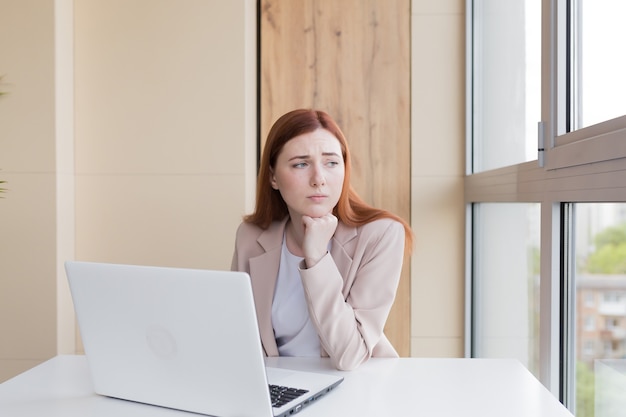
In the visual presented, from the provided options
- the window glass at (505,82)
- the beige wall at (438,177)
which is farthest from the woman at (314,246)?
the beige wall at (438,177)

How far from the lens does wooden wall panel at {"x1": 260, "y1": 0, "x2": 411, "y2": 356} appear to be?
3086 mm

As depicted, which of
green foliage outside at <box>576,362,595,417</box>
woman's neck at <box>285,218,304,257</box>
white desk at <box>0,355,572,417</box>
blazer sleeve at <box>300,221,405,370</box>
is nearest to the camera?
white desk at <box>0,355,572,417</box>

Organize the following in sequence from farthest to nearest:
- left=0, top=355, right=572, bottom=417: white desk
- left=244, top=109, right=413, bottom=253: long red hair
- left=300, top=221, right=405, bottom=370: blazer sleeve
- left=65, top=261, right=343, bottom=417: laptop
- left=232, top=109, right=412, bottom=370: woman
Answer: left=244, top=109, right=413, bottom=253: long red hair, left=232, top=109, right=412, bottom=370: woman, left=300, top=221, right=405, bottom=370: blazer sleeve, left=0, top=355, right=572, bottom=417: white desk, left=65, top=261, right=343, bottom=417: laptop

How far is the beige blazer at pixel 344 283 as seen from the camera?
1730 mm

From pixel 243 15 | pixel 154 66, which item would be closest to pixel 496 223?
pixel 243 15

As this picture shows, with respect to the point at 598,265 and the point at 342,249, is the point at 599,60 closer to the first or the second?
the point at 598,265

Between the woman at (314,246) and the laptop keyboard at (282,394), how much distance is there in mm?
358

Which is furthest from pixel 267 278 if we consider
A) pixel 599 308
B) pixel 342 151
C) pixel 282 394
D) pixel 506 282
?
pixel 599 308

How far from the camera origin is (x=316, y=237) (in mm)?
1819

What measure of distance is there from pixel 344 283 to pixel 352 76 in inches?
54.4

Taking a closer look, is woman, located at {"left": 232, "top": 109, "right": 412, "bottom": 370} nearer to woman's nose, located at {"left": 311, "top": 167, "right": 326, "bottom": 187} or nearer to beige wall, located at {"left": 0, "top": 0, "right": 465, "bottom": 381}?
woman's nose, located at {"left": 311, "top": 167, "right": 326, "bottom": 187}

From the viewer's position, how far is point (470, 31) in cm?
300

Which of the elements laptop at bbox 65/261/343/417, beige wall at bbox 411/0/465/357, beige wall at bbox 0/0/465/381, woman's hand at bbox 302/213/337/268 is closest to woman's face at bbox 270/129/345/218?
woman's hand at bbox 302/213/337/268

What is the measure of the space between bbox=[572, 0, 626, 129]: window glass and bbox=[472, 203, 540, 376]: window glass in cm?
40
